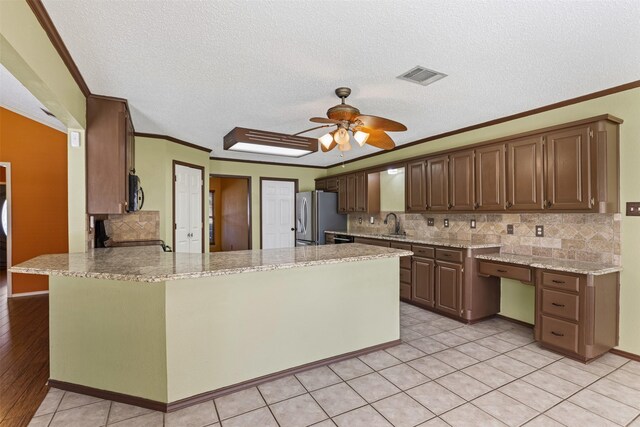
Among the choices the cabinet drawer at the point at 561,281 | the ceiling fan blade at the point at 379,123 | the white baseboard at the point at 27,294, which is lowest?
the white baseboard at the point at 27,294

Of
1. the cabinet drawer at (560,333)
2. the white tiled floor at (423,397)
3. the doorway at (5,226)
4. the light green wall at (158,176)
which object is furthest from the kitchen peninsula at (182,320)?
the doorway at (5,226)

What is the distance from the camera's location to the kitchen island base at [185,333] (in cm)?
219

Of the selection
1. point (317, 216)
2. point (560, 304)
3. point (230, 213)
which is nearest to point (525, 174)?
point (560, 304)

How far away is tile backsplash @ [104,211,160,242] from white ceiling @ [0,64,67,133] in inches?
51.9

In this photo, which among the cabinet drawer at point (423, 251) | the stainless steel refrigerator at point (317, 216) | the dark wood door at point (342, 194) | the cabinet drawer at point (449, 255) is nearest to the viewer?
the cabinet drawer at point (449, 255)

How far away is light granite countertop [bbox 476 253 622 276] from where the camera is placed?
9.07 ft

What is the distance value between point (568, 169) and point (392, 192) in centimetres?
276

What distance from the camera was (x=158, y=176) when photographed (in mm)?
4590

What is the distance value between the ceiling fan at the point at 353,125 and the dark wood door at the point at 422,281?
1858 millimetres

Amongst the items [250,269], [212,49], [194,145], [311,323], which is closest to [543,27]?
[212,49]

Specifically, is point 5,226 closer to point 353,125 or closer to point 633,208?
point 353,125

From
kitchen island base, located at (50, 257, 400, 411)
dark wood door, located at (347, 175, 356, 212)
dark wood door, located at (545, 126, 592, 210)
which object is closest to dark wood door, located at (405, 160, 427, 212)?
dark wood door, located at (347, 175, 356, 212)

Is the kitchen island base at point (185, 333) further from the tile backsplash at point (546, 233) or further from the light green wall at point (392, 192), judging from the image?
the light green wall at point (392, 192)

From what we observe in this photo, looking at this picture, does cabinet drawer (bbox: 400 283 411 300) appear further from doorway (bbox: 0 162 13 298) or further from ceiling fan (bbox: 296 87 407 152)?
doorway (bbox: 0 162 13 298)
